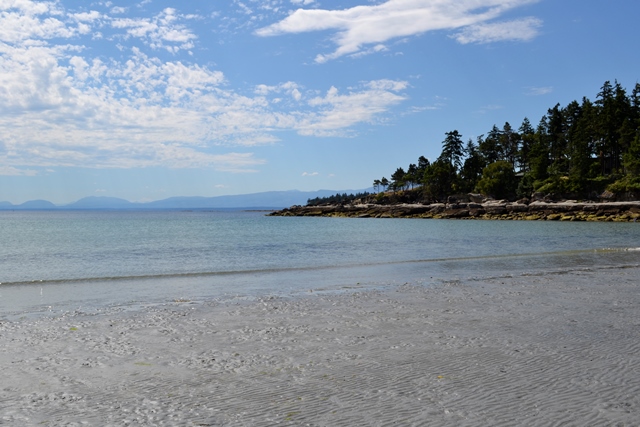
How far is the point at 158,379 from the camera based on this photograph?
729 centimetres

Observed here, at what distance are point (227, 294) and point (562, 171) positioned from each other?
4212 inches

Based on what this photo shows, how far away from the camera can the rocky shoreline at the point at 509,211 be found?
78562mm

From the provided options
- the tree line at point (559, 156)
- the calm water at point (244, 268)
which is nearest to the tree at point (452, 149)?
the tree line at point (559, 156)

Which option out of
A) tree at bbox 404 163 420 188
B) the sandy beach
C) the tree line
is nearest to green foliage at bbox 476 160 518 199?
the tree line

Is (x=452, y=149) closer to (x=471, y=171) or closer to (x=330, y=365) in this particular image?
(x=471, y=171)

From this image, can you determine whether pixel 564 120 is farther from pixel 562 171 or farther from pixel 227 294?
pixel 227 294

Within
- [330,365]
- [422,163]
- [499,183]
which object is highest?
[422,163]

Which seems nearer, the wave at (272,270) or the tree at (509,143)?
the wave at (272,270)

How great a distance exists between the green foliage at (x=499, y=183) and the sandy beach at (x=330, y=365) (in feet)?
338

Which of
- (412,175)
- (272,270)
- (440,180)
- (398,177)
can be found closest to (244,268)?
(272,270)

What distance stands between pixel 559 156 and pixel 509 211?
30.5m

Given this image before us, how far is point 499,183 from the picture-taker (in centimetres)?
11212

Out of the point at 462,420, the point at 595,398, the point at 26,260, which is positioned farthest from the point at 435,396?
the point at 26,260

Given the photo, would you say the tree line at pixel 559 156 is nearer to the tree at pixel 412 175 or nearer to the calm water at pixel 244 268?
the tree at pixel 412 175
